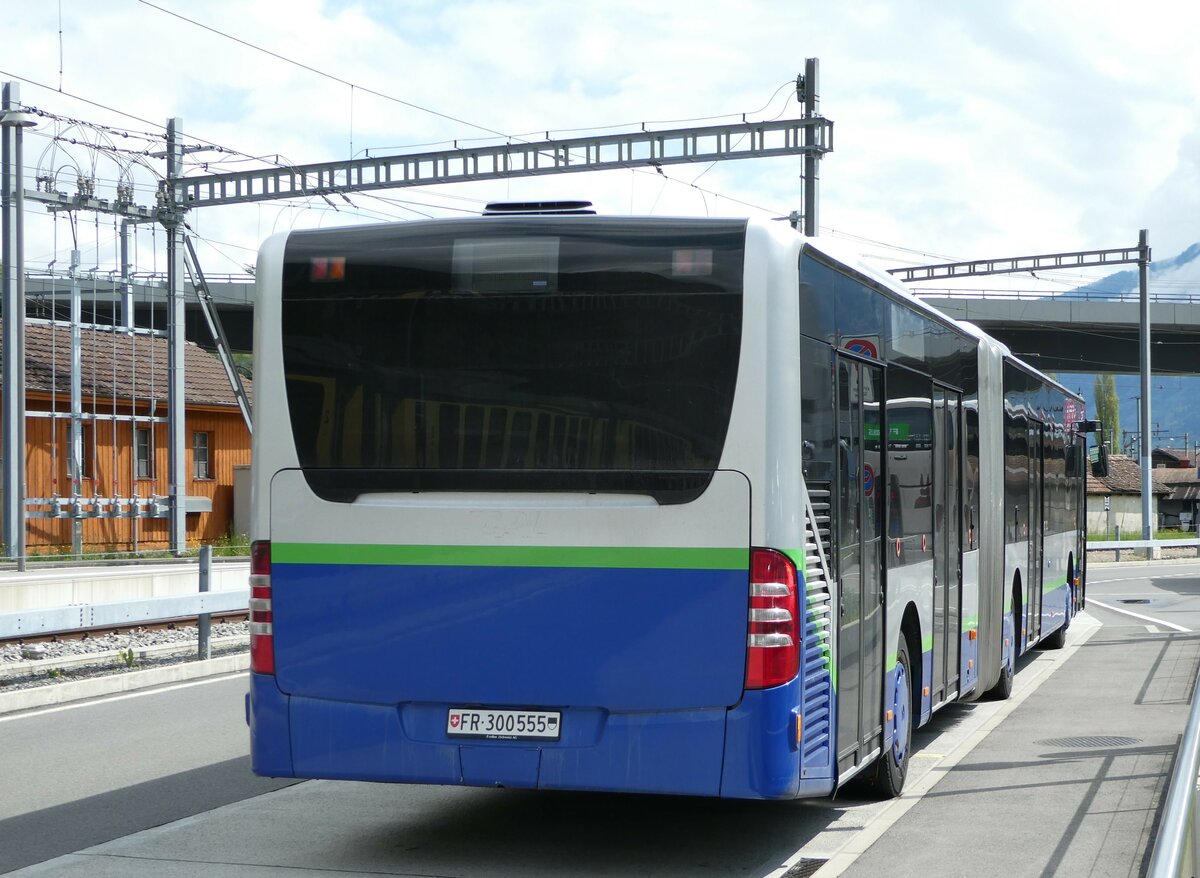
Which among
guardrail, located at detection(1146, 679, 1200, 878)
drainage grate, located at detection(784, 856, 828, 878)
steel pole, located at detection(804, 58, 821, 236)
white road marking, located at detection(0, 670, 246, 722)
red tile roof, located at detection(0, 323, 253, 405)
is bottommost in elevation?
white road marking, located at detection(0, 670, 246, 722)

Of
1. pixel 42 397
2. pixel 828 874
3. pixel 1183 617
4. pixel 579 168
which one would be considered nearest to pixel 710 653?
pixel 828 874

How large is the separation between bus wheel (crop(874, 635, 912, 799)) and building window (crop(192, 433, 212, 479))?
41.9 meters

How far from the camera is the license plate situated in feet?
22.8

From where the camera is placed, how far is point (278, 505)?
7406 millimetres

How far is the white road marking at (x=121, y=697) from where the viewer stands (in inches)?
510

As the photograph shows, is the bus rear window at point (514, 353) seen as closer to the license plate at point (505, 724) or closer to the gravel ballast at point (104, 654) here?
the license plate at point (505, 724)

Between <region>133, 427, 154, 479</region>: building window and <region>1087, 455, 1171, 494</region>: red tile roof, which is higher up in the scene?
<region>133, 427, 154, 479</region>: building window

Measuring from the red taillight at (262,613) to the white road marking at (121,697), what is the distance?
243 inches

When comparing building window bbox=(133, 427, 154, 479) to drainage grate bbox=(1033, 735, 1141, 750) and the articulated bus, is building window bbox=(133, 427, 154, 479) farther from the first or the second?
the articulated bus

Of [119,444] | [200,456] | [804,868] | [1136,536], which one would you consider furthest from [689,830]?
[1136,536]

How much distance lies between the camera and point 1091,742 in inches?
450

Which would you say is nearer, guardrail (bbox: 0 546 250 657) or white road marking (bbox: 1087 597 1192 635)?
guardrail (bbox: 0 546 250 657)

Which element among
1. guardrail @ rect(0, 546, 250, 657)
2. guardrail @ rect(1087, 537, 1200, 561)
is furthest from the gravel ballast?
guardrail @ rect(1087, 537, 1200, 561)

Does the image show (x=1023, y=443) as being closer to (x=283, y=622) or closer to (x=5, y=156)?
(x=283, y=622)
